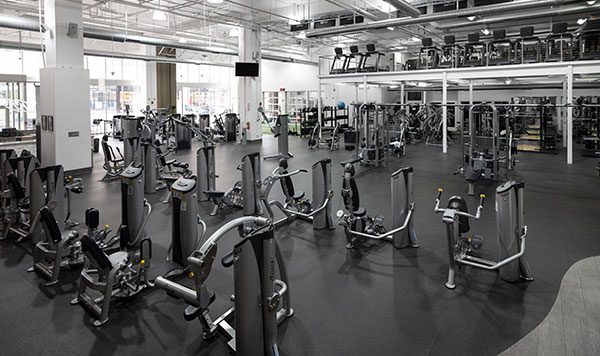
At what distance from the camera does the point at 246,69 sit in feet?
45.1

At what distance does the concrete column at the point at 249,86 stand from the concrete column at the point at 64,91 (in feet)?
20.3

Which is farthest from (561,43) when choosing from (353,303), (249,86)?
(353,303)

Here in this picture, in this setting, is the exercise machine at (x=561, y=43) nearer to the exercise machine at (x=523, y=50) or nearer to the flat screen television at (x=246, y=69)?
the exercise machine at (x=523, y=50)

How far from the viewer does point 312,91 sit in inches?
830

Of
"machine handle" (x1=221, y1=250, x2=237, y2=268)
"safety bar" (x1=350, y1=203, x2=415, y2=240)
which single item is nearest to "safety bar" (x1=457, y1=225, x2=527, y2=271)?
"safety bar" (x1=350, y1=203, x2=415, y2=240)

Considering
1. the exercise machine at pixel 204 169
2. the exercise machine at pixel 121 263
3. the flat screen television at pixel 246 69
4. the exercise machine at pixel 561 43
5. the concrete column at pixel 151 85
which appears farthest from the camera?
the concrete column at pixel 151 85

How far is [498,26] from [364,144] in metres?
6.85

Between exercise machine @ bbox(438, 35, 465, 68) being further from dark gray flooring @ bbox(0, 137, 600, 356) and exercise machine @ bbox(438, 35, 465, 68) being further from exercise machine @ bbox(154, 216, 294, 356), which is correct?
exercise machine @ bbox(154, 216, 294, 356)

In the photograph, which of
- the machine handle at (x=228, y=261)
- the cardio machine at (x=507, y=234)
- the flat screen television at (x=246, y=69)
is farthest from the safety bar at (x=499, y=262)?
the flat screen television at (x=246, y=69)

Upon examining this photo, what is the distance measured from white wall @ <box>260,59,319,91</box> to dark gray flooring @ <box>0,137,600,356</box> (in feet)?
54.2

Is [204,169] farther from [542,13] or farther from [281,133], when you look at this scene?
[542,13]

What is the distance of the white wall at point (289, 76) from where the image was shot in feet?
69.5

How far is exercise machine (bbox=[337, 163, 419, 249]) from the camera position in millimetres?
4430

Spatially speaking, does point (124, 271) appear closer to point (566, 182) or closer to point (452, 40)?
point (566, 182)
